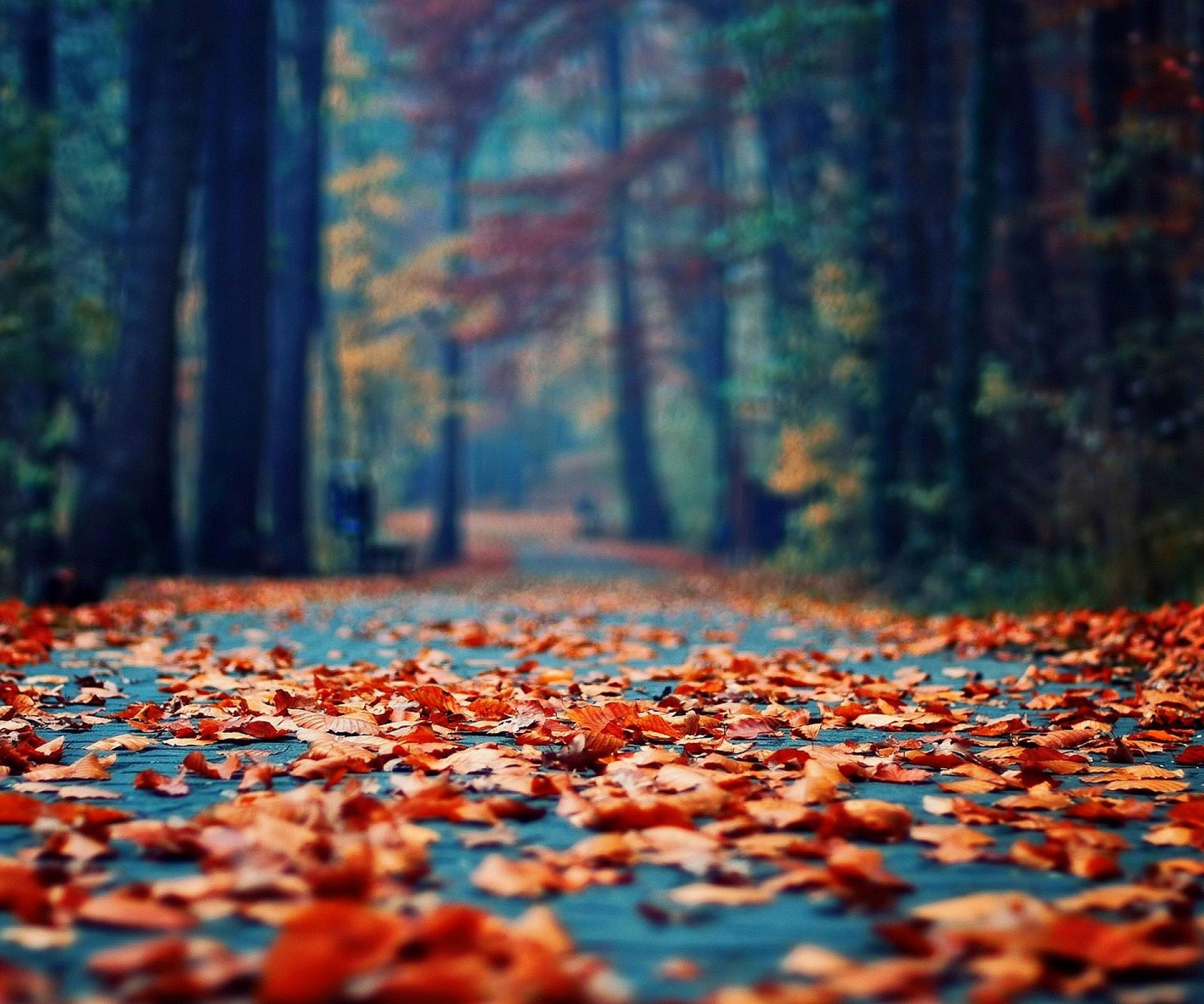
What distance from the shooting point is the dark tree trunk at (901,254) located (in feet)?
48.1

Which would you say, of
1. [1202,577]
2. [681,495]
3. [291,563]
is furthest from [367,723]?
[681,495]

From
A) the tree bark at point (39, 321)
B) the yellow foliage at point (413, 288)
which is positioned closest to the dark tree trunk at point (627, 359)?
the yellow foliage at point (413, 288)

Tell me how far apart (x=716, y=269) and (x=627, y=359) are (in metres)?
4.75

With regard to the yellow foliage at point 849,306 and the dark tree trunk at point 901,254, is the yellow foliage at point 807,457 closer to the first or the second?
the yellow foliage at point 849,306

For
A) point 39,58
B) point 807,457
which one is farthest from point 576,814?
point 39,58

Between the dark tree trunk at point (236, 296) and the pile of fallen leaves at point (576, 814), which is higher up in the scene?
the dark tree trunk at point (236, 296)

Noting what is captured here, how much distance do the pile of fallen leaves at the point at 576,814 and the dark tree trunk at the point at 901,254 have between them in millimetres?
8108

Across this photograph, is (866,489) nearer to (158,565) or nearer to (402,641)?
(158,565)

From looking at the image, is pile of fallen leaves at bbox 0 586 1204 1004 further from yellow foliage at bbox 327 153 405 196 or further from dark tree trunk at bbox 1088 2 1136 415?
yellow foliage at bbox 327 153 405 196

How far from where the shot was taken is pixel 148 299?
1425cm

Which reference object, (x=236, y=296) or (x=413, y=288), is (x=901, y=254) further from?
(x=413, y=288)

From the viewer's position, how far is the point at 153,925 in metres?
2.53

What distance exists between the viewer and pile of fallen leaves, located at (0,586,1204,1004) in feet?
7.54

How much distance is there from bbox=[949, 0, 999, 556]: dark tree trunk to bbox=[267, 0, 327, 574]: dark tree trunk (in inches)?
387
